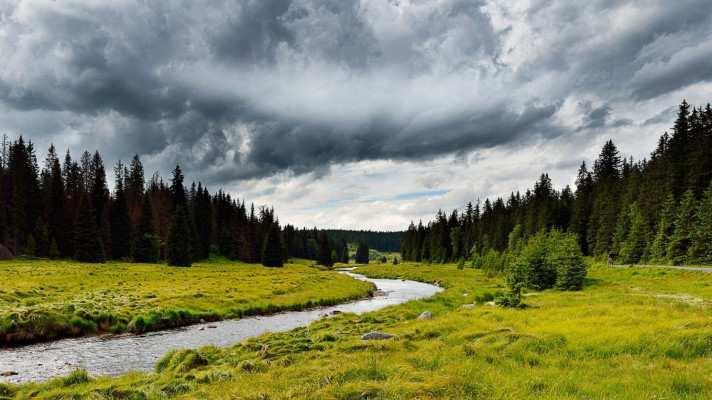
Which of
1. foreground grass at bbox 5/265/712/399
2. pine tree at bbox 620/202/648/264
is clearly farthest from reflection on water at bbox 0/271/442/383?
pine tree at bbox 620/202/648/264

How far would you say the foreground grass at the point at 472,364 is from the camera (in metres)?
10.4

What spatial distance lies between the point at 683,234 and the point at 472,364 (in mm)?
54104

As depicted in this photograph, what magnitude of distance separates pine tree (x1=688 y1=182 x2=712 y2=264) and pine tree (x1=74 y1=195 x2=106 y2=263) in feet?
296

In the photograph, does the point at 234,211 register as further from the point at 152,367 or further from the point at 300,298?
the point at 152,367

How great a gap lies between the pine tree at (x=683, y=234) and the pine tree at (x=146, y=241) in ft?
289

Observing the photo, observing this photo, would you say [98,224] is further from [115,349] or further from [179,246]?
[115,349]

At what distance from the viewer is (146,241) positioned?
82.4m

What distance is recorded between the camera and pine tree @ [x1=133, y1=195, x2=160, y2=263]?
268ft

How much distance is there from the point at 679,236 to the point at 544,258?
2288 cm

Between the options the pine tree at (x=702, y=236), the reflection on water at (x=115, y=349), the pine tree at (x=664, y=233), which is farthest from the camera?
the pine tree at (x=664, y=233)

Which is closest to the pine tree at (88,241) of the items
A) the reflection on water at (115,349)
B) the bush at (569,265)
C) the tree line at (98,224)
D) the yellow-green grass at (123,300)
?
the tree line at (98,224)

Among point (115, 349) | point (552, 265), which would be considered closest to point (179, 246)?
point (115, 349)

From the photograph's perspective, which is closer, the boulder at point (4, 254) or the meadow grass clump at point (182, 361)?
Answer: the meadow grass clump at point (182, 361)

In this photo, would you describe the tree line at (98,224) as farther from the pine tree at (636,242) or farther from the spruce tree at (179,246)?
the pine tree at (636,242)
